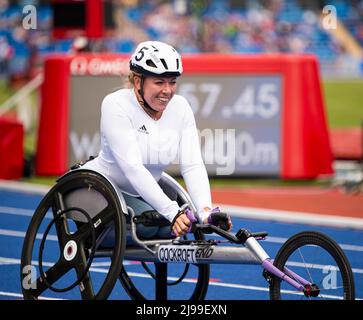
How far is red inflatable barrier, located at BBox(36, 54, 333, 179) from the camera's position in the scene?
13297 millimetres

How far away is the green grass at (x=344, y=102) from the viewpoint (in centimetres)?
2436

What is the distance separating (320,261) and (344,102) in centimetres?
2487

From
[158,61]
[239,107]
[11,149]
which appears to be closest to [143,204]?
[158,61]

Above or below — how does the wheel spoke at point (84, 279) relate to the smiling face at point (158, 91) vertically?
below

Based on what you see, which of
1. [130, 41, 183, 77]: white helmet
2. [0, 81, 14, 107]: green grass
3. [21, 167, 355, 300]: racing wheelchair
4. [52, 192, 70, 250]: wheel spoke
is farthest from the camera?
[0, 81, 14, 107]: green grass

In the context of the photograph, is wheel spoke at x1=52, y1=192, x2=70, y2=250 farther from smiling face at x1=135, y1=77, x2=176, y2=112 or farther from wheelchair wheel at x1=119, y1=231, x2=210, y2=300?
smiling face at x1=135, y1=77, x2=176, y2=112

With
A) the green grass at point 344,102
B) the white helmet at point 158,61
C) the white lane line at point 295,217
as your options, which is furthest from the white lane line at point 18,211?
the green grass at point 344,102

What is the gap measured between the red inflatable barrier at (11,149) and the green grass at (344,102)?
33.9 feet

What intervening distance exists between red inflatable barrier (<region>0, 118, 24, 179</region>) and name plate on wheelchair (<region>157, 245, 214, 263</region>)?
8.56 metres

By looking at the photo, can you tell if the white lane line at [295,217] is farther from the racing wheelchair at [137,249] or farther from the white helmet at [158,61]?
the white helmet at [158,61]

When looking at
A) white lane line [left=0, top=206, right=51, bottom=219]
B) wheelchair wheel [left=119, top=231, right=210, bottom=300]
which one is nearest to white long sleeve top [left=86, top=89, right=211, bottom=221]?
wheelchair wheel [left=119, top=231, right=210, bottom=300]

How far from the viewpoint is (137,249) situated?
5.66 metres

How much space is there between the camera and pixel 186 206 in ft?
18.2
